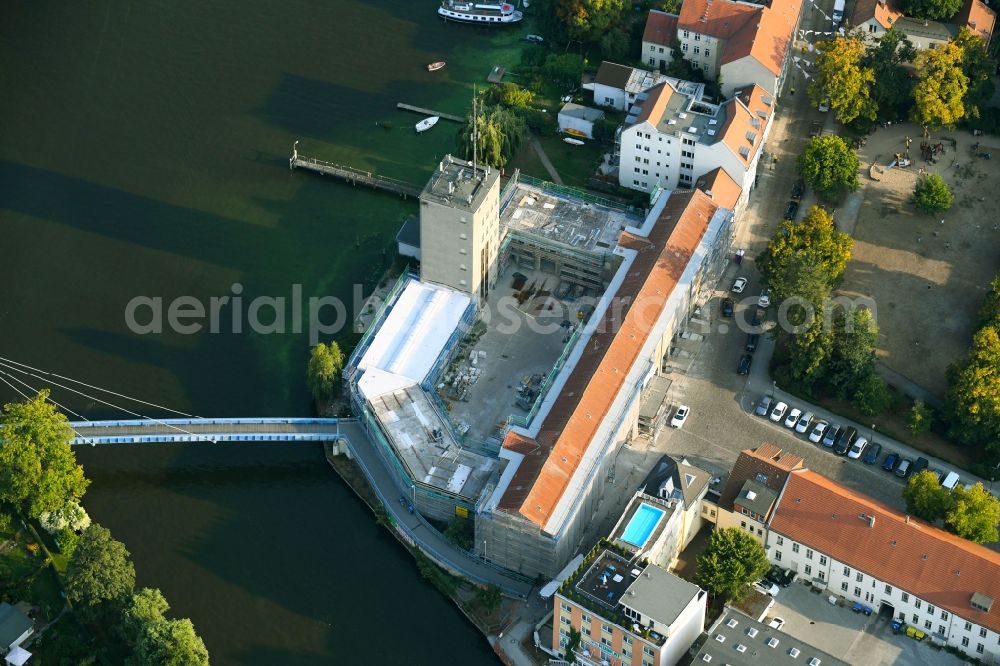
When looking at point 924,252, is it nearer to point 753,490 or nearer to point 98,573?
point 753,490

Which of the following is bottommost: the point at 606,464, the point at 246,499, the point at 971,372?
the point at 246,499

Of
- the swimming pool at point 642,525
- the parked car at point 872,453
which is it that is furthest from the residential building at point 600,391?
the parked car at point 872,453

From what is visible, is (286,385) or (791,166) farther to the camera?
(791,166)

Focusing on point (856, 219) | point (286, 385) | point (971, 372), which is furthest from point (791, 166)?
point (286, 385)

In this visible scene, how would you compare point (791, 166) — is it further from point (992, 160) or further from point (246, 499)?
point (246, 499)

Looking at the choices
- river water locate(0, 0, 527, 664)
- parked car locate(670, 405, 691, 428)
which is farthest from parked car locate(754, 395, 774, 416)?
river water locate(0, 0, 527, 664)

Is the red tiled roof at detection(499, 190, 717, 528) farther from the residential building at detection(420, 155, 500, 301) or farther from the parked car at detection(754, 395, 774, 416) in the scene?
the residential building at detection(420, 155, 500, 301)

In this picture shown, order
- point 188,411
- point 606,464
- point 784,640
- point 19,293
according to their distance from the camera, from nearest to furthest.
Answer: point 784,640 → point 606,464 → point 188,411 → point 19,293

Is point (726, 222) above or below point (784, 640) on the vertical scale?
above
